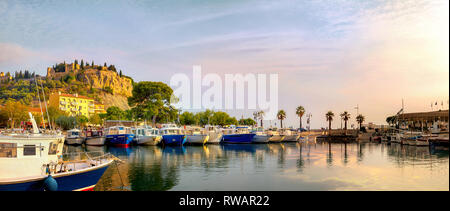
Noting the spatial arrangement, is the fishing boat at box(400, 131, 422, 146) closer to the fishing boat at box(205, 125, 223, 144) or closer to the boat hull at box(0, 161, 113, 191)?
the fishing boat at box(205, 125, 223, 144)

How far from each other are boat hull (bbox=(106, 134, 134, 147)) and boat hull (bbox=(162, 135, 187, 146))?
654cm

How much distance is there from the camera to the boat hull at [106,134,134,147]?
58.0 meters

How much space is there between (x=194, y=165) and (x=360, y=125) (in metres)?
97.8

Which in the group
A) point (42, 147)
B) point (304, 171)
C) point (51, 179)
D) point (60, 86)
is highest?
point (60, 86)

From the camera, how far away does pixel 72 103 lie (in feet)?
439

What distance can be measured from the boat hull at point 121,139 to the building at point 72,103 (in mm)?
69136

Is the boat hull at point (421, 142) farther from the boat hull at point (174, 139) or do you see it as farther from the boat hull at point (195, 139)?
the boat hull at point (174, 139)

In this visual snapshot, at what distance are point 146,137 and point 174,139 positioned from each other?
17.9 ft

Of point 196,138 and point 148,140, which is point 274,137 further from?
point 148,140

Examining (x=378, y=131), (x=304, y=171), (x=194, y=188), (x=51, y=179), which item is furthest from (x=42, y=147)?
(x=378, y=131)

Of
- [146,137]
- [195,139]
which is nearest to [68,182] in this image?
[146,137]

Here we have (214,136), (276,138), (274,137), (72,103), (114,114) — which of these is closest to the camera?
(214,136)
